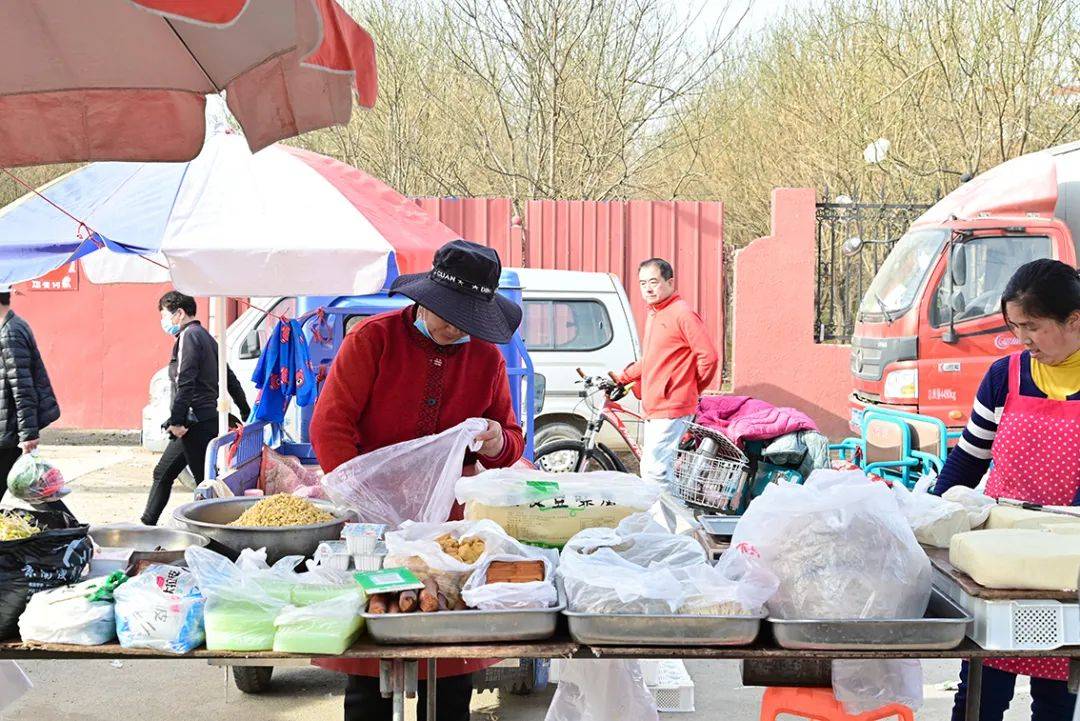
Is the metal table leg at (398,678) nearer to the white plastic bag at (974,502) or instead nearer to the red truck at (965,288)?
the white plastic bag at (974,502)

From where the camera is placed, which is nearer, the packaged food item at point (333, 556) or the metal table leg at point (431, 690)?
the packaged food item at point (333, 556)

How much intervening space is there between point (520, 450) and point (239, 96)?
1.51m

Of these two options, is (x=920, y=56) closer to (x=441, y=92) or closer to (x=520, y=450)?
(x=441, y=92)

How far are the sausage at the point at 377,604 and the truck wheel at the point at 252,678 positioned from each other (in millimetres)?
2622

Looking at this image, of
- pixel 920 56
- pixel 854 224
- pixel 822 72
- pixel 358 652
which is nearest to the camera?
pixel 358 652

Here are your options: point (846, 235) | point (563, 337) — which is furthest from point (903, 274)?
point (846, 235)

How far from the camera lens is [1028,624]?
96.5 inches

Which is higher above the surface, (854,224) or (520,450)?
(854,224)

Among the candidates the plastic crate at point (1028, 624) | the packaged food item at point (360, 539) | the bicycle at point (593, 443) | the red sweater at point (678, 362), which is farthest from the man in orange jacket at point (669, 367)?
the plastic crate at point (1028, 624)

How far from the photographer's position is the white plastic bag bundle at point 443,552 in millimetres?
2572

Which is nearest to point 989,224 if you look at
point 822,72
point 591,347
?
point 591,347

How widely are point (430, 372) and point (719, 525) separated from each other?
108 cm

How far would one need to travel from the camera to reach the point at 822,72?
17.1 metres

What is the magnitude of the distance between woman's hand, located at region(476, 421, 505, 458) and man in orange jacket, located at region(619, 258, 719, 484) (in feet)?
12.8
